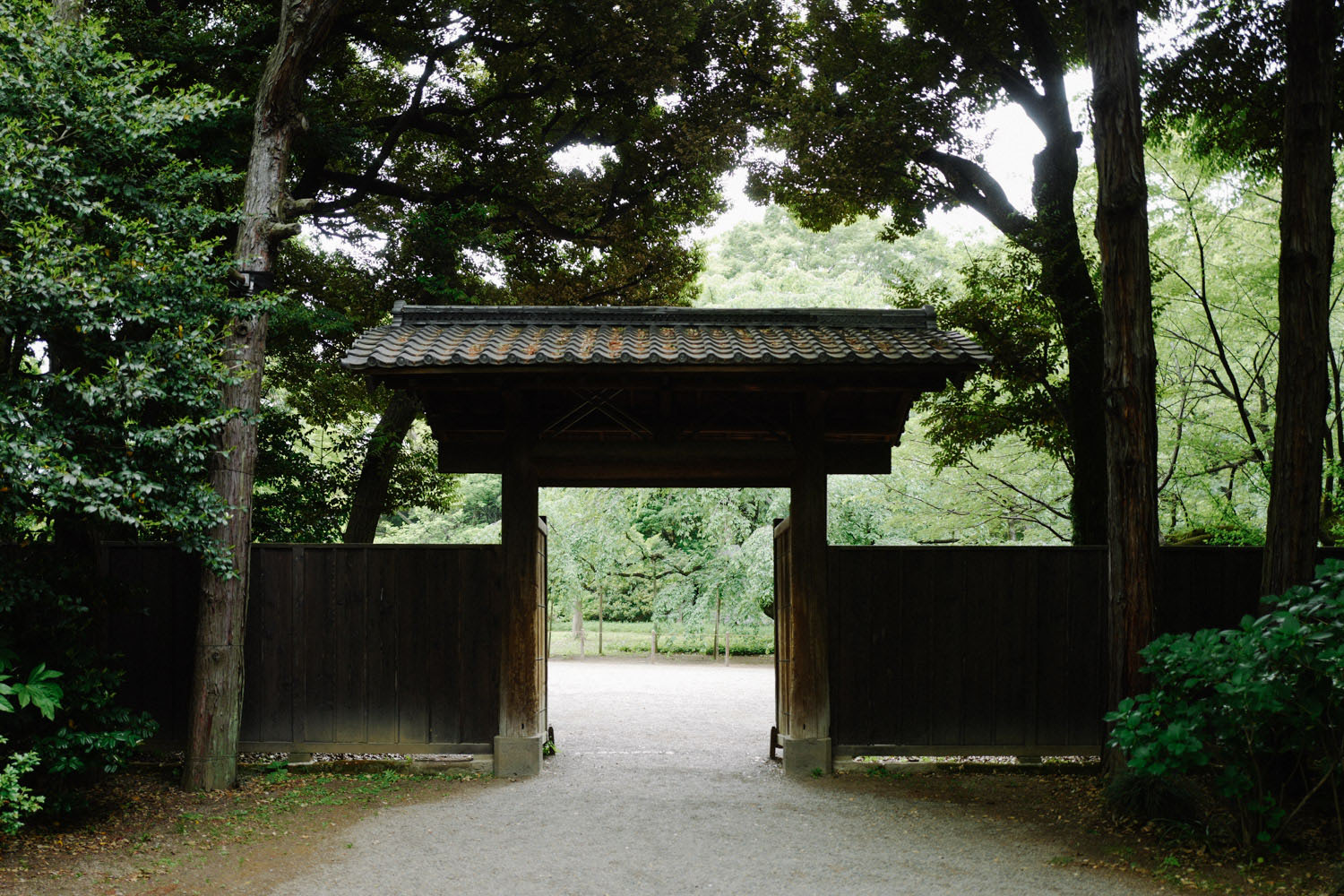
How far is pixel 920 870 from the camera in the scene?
5543mm

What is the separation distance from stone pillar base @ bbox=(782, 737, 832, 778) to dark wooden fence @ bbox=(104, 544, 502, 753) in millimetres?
2553

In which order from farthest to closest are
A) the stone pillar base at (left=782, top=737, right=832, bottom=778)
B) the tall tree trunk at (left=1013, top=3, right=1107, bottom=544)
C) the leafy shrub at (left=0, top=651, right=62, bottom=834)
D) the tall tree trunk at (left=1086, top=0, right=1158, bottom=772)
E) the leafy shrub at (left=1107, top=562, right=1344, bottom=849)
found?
the tall tree trunk at (left=1013, top=3, right=1107, bottom=544) → the stone pillar base at (left=782, top=737, right=832, bottom=778) → the tall tree trunk at (left=1086, top=0, right=1158, bottom=772) → the leafy shrub at (left=0, top=651, right=62, bottom=834) → the leafy shrub at (left=1107, top=562, right=1344, bottom=849)

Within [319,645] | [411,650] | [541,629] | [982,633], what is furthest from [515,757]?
[982,633]

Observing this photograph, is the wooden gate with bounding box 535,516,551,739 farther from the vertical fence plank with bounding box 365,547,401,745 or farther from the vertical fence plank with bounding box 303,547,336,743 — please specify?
the vertical fence plank with bounding box 303,547,336,743

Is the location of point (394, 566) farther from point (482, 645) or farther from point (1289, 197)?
point (1289, 197)

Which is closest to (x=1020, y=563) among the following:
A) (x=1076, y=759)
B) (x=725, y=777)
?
(x=1076, y=759)

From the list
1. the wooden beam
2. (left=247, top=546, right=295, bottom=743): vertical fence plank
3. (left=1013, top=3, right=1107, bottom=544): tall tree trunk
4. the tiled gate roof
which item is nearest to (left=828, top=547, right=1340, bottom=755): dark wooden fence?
the wooden beam

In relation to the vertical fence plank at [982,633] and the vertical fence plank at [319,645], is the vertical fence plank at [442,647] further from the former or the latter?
the vertical fence plank at [982,633]

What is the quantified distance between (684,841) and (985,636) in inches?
140

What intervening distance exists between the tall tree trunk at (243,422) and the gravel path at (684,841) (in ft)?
5.71

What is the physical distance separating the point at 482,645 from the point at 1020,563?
4751 mm

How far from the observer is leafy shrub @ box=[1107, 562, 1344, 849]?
195 inches

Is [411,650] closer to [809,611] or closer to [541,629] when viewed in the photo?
[541,629]

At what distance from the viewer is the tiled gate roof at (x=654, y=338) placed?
284 inches
